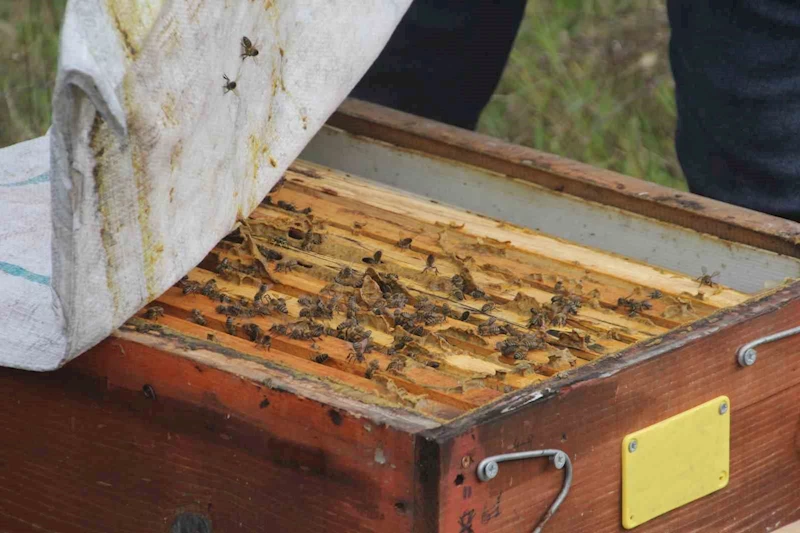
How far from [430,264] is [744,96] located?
710 millimetres

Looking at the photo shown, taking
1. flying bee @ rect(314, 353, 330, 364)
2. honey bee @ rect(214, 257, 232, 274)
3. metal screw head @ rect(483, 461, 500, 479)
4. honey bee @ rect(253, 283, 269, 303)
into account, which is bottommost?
metal screw head @ rect(483, 461, 500, 479)

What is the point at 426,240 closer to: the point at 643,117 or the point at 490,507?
the point at 490,507

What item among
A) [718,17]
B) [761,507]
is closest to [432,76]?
[718,17]

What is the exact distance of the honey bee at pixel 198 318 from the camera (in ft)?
5.62

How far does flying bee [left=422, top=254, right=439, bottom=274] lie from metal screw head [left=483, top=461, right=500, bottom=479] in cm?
55

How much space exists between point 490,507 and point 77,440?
0.57 meters

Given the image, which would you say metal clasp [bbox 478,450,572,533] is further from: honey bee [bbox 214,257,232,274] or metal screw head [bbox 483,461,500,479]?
honey bee [bbox 214,257,232,274]

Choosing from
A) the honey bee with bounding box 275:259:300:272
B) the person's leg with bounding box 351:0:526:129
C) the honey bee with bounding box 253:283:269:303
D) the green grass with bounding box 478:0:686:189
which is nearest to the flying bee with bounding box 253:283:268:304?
the honey bee with bounding box 253:283:269:303

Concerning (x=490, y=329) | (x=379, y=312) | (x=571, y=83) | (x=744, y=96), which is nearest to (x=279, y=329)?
(x=379, y=312)

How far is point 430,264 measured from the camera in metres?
1.93

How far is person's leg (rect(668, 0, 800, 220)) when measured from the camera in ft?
7.29

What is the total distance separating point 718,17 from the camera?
2.27m

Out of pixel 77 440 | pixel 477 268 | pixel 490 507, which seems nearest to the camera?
pixel 490 507

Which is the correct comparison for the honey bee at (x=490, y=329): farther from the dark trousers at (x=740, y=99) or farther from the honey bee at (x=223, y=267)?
the dark trousers at (x=740, y=99)
